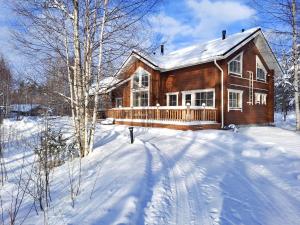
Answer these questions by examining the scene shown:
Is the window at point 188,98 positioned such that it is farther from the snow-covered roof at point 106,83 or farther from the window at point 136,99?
the snow-covered roof at point 106,83

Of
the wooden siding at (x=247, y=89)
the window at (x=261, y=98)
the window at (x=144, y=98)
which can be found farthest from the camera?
the window at (x=144, y=98)

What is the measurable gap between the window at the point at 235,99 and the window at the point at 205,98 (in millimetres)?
1225

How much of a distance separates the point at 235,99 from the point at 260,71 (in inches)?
174

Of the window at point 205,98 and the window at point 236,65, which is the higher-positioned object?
the window at point 236,65

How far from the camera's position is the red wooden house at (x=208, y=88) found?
49.6 feet

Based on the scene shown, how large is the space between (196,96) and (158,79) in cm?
338

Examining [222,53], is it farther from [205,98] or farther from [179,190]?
[179,190]

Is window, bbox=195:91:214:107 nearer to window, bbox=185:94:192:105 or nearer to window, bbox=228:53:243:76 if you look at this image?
window, bbox=185:94:192:105

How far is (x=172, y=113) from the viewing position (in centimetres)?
1457

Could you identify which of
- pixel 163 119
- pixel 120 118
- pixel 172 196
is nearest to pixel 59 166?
pixel 172 196

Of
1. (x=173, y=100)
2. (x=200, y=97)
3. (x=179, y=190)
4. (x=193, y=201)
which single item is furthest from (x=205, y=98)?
(x=193, y=201)

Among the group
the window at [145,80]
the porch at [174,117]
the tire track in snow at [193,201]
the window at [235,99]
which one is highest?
the window at [145,80]

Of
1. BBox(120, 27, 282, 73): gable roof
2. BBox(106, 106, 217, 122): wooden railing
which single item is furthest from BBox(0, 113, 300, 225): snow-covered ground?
BBox(120, 27, 282, 73): gable roof

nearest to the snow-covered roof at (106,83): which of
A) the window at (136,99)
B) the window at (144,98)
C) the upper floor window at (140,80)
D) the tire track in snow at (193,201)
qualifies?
the tire track in snow at (193,201)
